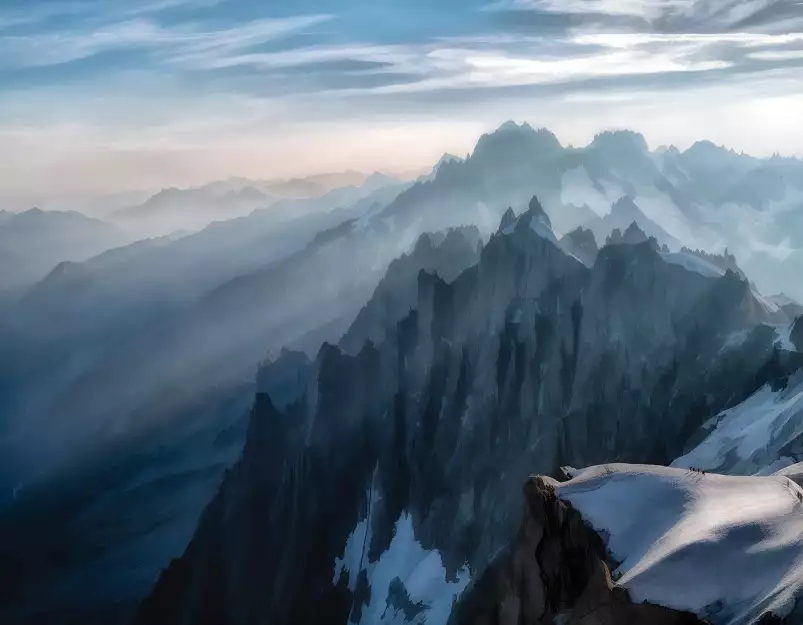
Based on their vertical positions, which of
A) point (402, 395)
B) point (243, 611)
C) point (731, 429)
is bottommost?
point (243, 611)

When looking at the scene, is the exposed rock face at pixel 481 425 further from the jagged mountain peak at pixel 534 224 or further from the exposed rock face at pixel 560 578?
the exposed rock face at pixel 560 578

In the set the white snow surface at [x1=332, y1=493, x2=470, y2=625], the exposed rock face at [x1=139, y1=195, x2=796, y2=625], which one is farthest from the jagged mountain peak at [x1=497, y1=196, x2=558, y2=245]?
the white snow surface at [x1=332, y1=493, x2=470, y2=625]

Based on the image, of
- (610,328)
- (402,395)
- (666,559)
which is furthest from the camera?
(402,395)

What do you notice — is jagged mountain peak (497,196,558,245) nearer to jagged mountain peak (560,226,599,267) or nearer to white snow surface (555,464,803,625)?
jagged mountain peak (560,226,599,267)

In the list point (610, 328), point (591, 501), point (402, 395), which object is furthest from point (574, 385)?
point (591, 501)

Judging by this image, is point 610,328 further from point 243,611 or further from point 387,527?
point 243,611

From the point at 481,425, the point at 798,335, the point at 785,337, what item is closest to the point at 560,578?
the point at 798,335
